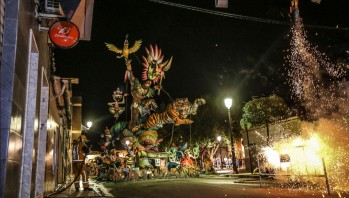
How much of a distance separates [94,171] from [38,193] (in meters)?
27.5

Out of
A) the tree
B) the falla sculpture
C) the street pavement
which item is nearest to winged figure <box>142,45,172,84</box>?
the falla sculpture

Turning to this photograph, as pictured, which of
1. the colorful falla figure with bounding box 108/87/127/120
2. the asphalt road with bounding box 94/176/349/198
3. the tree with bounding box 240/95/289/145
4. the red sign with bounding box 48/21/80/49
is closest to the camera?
the red sign with bounding box 48/21/80/49

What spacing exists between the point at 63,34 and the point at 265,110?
69.7 feet

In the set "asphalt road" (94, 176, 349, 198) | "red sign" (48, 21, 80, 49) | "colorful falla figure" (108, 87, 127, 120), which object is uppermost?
"colorful falla figure" (108, 87, 127, 120)

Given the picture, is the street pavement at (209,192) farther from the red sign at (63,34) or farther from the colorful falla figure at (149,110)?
the colorful falla figure at (149,110)

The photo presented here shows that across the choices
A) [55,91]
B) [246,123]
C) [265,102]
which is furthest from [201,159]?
[55,91]

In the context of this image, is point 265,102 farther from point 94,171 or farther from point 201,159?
point 94,171

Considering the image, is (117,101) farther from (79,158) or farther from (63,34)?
(63,34)

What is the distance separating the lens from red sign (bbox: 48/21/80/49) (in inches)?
272

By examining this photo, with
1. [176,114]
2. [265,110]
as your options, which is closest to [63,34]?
[176,114]

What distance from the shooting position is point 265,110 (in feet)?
82.9

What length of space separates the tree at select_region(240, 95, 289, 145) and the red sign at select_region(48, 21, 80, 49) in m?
20.0

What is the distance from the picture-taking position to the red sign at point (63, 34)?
22.6ft

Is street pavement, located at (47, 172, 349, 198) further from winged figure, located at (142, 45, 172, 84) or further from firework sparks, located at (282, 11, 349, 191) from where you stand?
winged figure, located at (142, 45, 172, 84)
